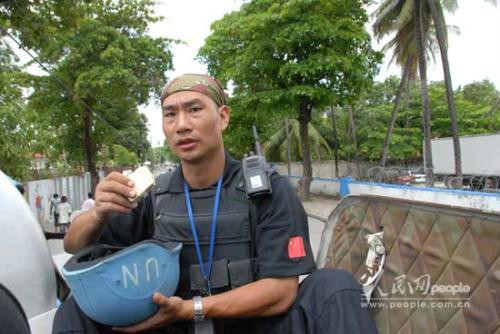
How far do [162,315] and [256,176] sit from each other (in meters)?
0.66

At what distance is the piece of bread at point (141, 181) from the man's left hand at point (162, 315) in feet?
1.36

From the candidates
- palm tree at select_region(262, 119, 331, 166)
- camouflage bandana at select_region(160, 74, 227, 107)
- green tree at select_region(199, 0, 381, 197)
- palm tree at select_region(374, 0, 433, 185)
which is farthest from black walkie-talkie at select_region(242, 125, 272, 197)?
palm tree at select_region(262, 119, 331, 166)

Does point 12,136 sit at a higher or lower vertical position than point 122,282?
higher

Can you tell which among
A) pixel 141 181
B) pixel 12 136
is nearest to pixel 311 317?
pixel 141 181

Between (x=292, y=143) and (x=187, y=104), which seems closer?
(x=187, y=104)

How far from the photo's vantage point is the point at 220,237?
1.89 metres

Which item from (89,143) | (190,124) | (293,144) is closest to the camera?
(190,124)

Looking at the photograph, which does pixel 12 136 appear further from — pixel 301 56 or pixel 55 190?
pixel 55 190

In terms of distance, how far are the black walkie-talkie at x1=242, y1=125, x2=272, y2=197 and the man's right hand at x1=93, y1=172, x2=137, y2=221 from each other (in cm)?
47

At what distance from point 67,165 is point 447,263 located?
3143 cm

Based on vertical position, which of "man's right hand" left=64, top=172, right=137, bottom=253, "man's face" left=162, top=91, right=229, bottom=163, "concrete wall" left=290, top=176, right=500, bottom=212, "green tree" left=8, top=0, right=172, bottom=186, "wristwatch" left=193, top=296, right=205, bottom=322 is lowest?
"concrete wall" left=290, top=176, right=500, bottom=212

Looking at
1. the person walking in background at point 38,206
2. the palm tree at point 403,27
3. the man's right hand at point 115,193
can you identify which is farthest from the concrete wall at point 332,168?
the man's right hand at point 115,193

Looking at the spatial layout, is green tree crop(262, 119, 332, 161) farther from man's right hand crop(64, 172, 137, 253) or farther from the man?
man's right hand crop(64, 172, 137, 253)

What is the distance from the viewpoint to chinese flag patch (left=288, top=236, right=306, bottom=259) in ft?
5.92
